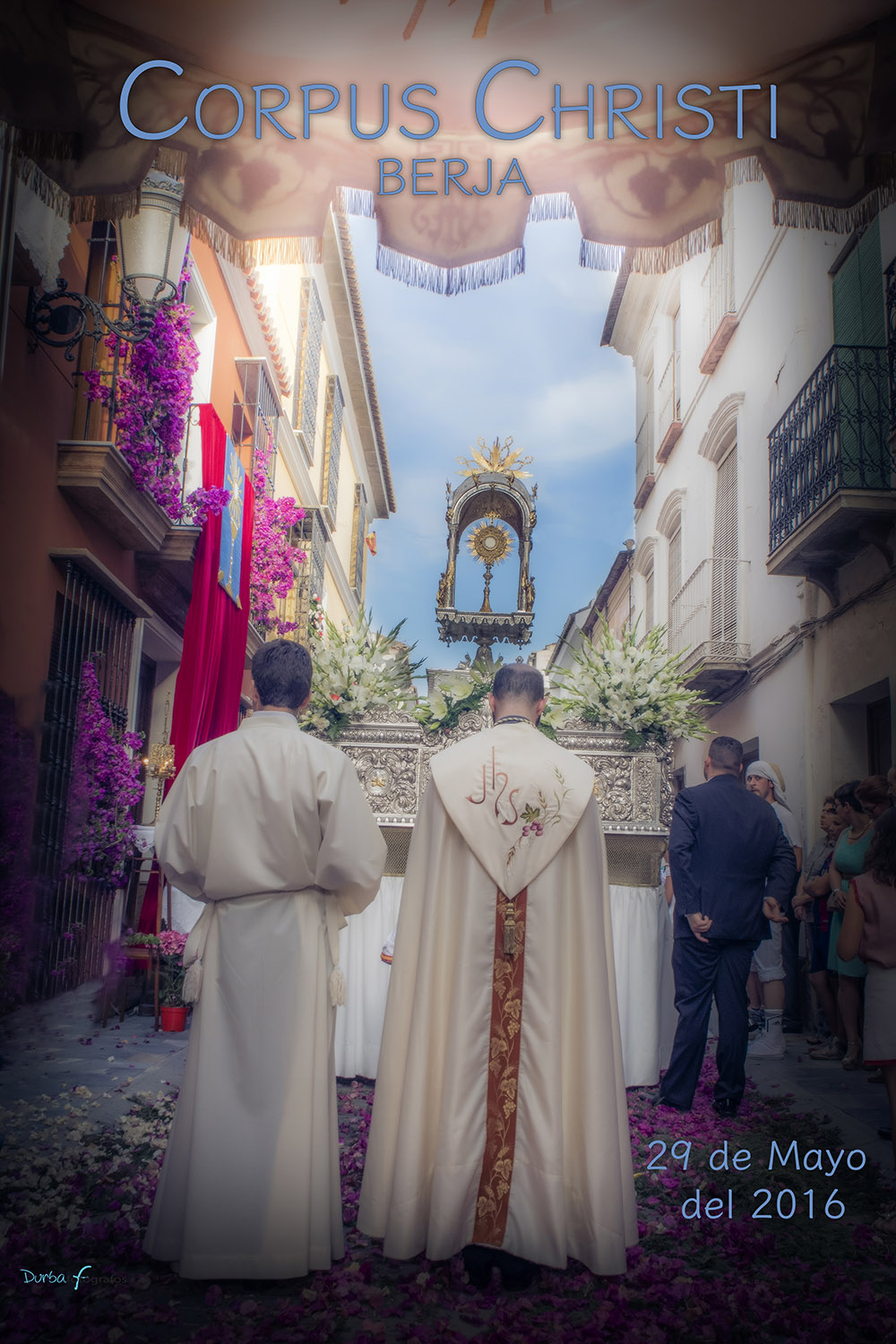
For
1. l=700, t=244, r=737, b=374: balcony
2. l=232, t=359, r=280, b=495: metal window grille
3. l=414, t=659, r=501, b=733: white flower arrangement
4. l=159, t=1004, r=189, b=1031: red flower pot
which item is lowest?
l=159, t=1004, r=189, b=1031: red flower pot

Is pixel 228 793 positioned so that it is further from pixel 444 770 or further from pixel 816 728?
pixel 816 728

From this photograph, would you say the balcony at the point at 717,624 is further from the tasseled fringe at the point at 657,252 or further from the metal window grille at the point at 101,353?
the tasseled fringe at the point at 657,252

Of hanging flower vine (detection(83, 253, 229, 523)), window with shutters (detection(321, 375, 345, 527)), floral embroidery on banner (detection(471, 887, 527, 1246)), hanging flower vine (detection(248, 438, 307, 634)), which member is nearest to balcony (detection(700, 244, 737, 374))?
hanging flower vine (detection(248, 438, 307, 634))

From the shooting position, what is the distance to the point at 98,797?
6.84m

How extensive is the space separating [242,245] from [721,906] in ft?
11.6

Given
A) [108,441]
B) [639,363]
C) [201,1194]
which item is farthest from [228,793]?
[639,363]

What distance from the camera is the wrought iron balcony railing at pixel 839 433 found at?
6926 mm

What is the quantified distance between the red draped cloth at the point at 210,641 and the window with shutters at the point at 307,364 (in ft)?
14.0

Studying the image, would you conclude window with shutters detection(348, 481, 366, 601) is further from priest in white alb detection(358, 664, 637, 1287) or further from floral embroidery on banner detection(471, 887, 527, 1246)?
floral embroidery on banner detection(471, 887, 527, 1246)

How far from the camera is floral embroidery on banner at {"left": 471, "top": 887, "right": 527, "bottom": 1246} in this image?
2887 millimetres

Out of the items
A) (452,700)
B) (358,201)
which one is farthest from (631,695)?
(358,201)

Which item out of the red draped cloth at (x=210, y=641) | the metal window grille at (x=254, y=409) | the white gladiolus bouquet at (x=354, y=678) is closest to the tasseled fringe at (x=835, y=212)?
the white gladiolus bouquet at (x=354, y=678)

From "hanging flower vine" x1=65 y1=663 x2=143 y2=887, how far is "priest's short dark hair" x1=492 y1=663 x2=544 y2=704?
14.4 feet

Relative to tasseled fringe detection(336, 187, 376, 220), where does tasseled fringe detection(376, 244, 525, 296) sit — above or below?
below
